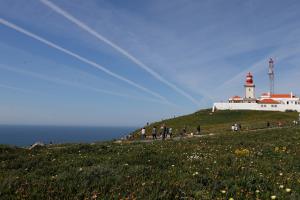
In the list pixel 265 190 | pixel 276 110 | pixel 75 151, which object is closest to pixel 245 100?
pixel 276 110

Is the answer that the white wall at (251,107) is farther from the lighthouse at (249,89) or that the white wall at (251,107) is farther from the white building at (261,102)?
the lighthouse at (249,89)

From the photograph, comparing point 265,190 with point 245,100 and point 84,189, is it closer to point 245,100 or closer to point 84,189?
point 84,189

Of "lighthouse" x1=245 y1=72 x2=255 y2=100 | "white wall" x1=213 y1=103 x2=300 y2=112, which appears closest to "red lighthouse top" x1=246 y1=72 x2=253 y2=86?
"lighthouse" x1=245 y1=72 x2=255 y2=100

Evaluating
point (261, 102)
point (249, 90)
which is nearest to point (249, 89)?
point (249, 90)

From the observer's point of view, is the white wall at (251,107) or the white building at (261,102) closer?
the white wall at (251,107)

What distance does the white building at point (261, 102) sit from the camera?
463 feet

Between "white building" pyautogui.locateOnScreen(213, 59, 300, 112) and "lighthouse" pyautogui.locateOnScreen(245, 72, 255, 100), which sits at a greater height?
"lighthouse" pyautogui.locateOnScreen(245, 72, 255, 100)

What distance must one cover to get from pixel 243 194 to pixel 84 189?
4547 millimetres

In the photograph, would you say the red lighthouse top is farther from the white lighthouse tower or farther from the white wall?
the white wall

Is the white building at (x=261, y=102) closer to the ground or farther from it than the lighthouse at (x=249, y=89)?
closer to the ground

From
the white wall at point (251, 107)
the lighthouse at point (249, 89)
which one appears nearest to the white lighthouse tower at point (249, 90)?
the lighthouse at point (249, 89)

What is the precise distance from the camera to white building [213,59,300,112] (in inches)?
5551

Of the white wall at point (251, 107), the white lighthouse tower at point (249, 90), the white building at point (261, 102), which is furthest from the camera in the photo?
the white lighthouse tower at point (249, 90)

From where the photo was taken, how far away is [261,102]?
145750mm
